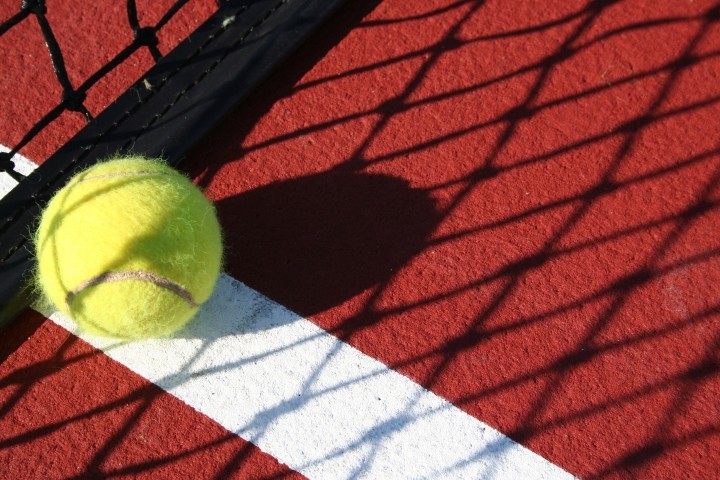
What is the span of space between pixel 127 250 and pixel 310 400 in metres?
0.83

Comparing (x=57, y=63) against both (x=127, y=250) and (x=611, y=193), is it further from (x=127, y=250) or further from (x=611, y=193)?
(x=611, y=193)

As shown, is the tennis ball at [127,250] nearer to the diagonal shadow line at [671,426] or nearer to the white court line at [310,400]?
the white court line at [310,400]

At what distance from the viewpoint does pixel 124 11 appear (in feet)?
9.87

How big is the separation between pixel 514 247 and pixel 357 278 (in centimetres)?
63

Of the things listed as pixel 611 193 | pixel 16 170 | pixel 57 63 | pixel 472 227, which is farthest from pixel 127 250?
pixel 611 193

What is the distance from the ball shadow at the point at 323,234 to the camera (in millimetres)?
2516

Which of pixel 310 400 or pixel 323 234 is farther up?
pixel 323 234

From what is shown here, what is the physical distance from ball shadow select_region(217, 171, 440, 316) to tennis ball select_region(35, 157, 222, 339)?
0.35m

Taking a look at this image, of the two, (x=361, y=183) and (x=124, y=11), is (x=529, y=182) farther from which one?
(x=124, y=11)

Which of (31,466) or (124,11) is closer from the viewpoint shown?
(31,466)

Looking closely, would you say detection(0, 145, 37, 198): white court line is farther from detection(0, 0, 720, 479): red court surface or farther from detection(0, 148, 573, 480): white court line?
detection(0, 148, 573, 480): white court line

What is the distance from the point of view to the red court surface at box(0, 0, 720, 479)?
7.58 ft

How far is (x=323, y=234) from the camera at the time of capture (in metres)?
2.60

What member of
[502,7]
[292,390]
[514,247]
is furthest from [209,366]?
[502,7]
